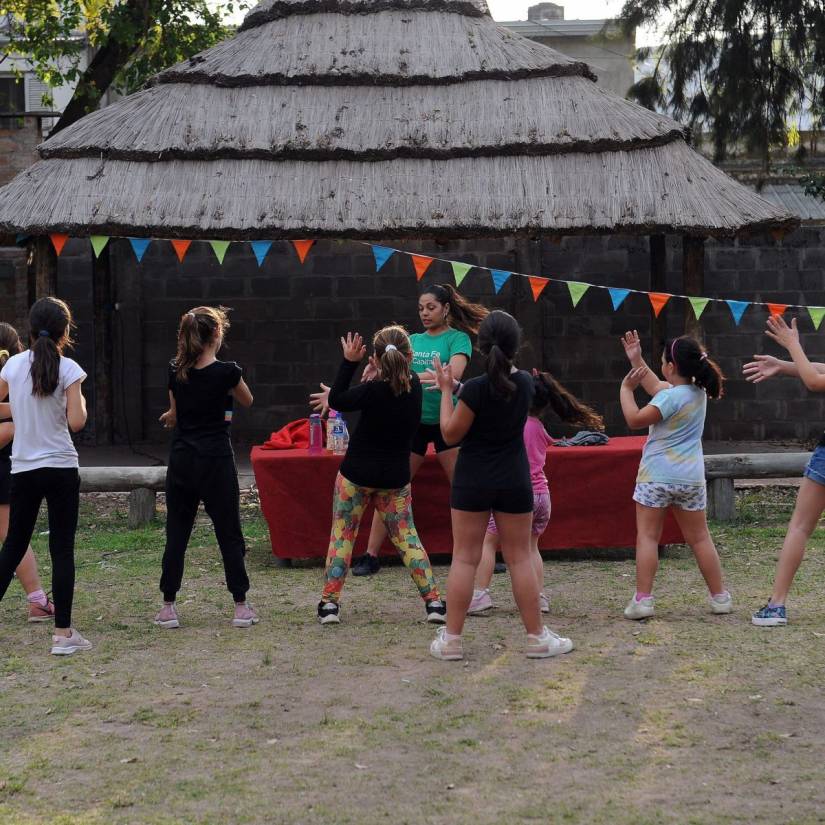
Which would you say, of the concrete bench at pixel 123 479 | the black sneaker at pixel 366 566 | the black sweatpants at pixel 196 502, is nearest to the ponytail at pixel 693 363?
the black sweatpants at pixel 196 502

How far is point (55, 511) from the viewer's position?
19.1 ft

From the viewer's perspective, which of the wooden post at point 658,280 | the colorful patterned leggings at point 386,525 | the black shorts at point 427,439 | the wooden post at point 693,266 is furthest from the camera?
the wooden post at point 658,280

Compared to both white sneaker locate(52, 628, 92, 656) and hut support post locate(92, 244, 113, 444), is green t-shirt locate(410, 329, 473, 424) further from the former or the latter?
hut support post locate(92, 244, 113, 444)

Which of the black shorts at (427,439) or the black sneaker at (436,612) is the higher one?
the black shorts at (427,439)

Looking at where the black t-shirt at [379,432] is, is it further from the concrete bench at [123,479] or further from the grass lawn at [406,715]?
the concrete bench at [123,479]

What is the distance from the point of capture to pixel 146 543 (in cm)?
906

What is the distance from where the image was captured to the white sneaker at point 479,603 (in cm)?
667

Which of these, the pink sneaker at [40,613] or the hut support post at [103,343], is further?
the hut support post at [103,343]

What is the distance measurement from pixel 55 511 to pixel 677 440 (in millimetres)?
3044

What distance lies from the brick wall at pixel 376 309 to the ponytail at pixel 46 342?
888cm

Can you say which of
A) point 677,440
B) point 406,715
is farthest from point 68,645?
point 677,440

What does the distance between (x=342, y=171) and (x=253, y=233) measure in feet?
3.40

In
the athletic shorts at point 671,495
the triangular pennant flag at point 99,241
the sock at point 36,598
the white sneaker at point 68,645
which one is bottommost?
the white sneaker at point 68,645

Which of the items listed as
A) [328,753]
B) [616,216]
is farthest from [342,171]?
[328,753]
